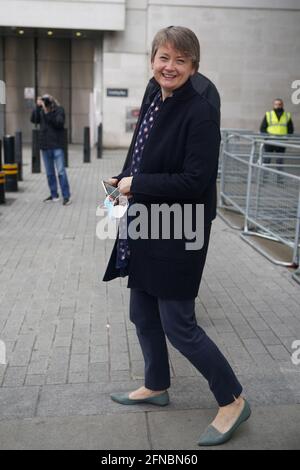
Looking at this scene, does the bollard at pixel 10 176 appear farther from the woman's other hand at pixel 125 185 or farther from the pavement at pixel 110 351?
the woman's other hand at pixel 125 185

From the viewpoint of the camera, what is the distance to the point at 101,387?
3.47 meters

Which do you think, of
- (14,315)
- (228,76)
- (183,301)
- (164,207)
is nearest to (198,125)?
(164,207)

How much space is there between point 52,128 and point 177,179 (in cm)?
707

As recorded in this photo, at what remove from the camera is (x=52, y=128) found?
365 inches

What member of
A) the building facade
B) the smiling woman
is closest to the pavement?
the smiling woman

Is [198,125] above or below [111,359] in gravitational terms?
above

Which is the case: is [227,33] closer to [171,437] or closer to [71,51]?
[71,51]

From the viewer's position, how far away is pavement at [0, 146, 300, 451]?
296 cm

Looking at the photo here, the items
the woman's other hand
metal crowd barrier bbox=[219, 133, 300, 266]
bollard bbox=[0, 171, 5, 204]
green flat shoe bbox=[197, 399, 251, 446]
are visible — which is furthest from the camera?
bollard bbox=[0, 171, 5, 204]

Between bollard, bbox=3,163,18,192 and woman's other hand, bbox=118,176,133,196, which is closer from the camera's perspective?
woman's other hand, bbox=118,176,133,196

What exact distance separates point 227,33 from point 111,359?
17.2m

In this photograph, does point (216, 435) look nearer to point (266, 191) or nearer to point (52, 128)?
point (266, 191)

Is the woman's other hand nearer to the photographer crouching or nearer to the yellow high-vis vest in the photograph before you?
the photographer crouching

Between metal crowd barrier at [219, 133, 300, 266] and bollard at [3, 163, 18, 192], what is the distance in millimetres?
4068
